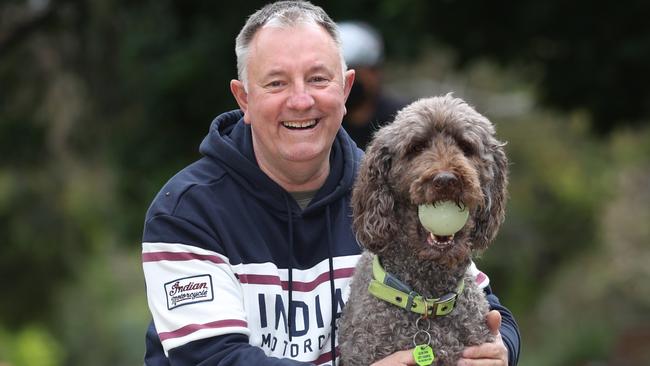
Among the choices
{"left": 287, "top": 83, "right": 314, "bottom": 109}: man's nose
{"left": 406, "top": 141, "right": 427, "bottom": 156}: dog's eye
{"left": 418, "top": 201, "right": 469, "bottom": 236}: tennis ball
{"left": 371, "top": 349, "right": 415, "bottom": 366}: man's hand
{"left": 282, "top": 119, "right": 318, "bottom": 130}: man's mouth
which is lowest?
{"left": 371, "top": 349, "right": 415, "bottom": 366}: man's hand

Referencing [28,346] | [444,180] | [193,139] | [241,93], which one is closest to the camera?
[444,180]

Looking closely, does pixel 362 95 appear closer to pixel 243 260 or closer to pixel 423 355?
pixel 243 260

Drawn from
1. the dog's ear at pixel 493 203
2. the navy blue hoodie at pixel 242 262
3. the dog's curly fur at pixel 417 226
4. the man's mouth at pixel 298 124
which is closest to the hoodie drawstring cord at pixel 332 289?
the navy blue hoodie at pixel 242 262

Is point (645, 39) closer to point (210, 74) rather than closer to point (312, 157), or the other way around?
point (210, 74)

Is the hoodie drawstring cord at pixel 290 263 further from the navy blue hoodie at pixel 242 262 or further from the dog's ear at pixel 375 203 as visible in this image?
the dog's ear at pixel 375 203

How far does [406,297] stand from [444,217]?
1.11ft

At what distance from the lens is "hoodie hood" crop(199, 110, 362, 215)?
12.9ft

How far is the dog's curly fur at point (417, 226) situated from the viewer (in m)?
3.64

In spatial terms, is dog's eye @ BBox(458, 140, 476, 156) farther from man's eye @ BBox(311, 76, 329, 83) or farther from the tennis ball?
man's eye @ BBox(311, 76, 329, 83)

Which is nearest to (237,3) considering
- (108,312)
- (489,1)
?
(489,1)

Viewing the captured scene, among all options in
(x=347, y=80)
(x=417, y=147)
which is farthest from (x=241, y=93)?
(x=417, y=147)

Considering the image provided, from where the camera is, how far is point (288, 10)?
13.0 feet

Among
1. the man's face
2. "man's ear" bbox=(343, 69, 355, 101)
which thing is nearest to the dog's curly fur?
the man's face

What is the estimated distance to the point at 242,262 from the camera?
3824 millimetres
